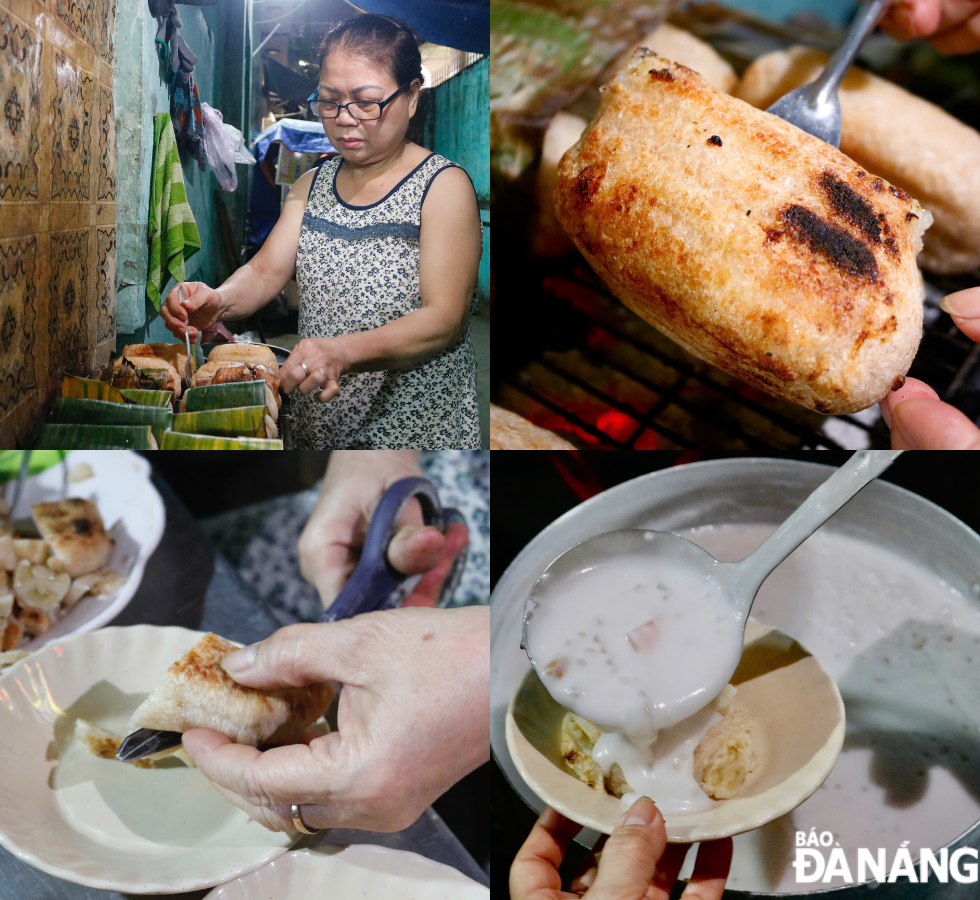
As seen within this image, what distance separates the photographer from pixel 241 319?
1.37 meters

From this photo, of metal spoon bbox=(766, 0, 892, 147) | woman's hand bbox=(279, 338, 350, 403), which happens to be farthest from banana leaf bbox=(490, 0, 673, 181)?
woman's hand bbox=(279, 338, 350, 403)

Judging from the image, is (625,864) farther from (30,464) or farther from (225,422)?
(30,464)

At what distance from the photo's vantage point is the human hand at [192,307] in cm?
137

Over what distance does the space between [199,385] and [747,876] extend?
4.72 feet

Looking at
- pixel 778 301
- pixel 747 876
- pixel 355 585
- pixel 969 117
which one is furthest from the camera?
pixel 969 117

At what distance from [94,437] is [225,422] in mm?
272

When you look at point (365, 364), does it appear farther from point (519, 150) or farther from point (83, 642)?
point (83, 642)

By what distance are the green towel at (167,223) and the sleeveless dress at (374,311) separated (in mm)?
236

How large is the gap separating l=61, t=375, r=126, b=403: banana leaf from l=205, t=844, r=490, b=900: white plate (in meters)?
0.97

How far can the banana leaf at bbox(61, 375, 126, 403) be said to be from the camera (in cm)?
136

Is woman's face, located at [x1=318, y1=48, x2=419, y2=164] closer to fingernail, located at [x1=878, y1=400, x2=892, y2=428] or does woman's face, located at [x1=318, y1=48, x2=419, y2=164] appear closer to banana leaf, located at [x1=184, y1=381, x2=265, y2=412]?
banana leaf, located at [x1=184, y1=381, x2=265, y2=412]

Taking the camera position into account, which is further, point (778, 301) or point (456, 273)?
point (456, 273)

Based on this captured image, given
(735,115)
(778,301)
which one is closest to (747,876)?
(778,301)

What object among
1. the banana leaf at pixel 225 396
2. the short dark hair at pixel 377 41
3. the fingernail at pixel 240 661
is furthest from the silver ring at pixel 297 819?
the short dark hair at pixel 377 41
